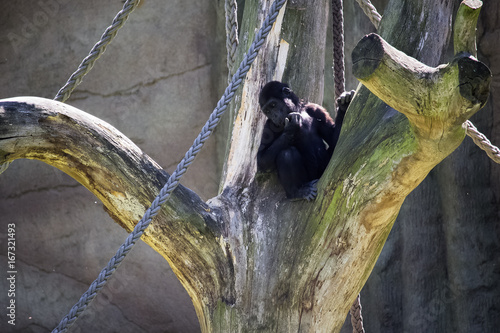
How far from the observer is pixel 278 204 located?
312 cm

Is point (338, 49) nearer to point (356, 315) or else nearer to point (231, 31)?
point (231, 31)

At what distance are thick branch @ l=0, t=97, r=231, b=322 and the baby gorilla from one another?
0.66m

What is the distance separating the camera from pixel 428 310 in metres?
5.50

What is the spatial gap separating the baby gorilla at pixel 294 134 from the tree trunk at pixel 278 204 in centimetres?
19

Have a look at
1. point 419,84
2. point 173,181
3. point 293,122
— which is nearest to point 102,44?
point 173,181

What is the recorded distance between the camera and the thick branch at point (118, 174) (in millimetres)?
2557

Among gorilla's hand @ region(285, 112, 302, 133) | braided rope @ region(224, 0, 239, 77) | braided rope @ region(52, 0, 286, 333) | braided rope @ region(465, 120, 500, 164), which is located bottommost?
braided rope @ region(52, 0, 286, 333)

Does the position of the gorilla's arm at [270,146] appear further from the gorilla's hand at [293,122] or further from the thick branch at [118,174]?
the thick branch at [118,174]

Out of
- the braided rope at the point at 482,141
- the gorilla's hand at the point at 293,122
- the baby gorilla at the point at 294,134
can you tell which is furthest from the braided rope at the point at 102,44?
the braided rope at the point at 482,141

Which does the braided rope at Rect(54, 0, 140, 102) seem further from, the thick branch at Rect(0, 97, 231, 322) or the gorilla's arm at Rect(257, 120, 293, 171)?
the gorilla's arm at Rect(257, 120, 293, 171)

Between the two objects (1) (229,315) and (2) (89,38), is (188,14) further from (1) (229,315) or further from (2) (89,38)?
(1) (229,315)

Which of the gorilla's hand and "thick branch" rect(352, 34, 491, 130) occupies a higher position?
the gorilla's hand

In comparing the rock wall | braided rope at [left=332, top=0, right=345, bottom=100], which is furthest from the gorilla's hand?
the rock wall

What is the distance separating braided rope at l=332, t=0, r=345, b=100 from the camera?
3.74 m
